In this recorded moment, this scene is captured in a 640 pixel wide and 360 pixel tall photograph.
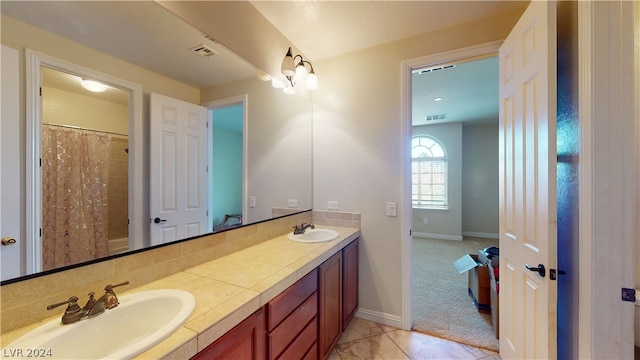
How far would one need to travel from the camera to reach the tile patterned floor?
1.73m

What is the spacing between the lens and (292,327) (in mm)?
1211

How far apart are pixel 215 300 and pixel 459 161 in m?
5.58

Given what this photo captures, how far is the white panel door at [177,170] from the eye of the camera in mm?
1173

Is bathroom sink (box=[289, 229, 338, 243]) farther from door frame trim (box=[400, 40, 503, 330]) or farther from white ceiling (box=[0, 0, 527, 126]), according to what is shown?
white ceiling (box=[0, 0, 527, 126])

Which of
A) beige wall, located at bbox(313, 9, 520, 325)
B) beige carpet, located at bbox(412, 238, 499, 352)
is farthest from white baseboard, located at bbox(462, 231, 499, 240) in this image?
beige wall, located at bbox(313, 9, 520, 325)

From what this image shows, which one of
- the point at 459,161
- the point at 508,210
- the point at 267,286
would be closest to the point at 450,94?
the point at 459,161

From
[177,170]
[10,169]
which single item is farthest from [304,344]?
[10,169]

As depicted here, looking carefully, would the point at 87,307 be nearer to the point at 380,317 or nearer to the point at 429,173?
the point at 380,317

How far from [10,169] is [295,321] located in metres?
1.28

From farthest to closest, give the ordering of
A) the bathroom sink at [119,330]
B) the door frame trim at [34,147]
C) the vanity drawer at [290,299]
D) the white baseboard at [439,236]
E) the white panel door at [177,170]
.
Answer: the white baseboard at [439,236], the white panel door at [177,170], the vanity drawer at [290,299], the door frame trim at [34,147], the bathroom sink at [119,330]

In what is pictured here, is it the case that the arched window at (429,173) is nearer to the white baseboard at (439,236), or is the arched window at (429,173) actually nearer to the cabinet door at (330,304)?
the white baseboard at (439,236)

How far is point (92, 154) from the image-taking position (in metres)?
0.92

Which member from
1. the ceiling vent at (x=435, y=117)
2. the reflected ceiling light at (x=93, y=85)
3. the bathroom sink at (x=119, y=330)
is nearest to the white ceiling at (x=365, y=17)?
the reflected ceiling light at (x=93, y=85)

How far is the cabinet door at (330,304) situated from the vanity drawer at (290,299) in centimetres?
12
